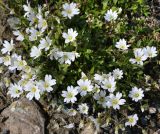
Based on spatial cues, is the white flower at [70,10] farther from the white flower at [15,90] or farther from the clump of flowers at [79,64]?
the white flower at [15,90]

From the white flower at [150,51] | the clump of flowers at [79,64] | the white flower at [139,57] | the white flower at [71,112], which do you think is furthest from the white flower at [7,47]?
the white flower at [150,51]

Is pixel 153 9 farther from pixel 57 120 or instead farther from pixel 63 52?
pixel 57 120

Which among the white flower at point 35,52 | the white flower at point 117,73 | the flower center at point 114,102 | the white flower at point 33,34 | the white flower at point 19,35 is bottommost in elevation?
the flower center at point 114,102

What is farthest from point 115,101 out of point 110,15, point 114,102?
point 110,15

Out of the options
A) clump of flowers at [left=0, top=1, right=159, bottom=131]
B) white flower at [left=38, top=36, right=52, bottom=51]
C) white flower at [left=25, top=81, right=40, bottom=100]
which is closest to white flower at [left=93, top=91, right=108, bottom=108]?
clump of flowers at [left=0, top=1, right=159, bottom=131]

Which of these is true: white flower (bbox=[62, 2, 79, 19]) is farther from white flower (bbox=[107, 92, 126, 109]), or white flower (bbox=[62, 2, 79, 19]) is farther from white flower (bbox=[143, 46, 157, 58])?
white flower (bbox=[107, 92, 126, 109])

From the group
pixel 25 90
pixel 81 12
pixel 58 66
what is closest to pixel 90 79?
pixel 58 66
